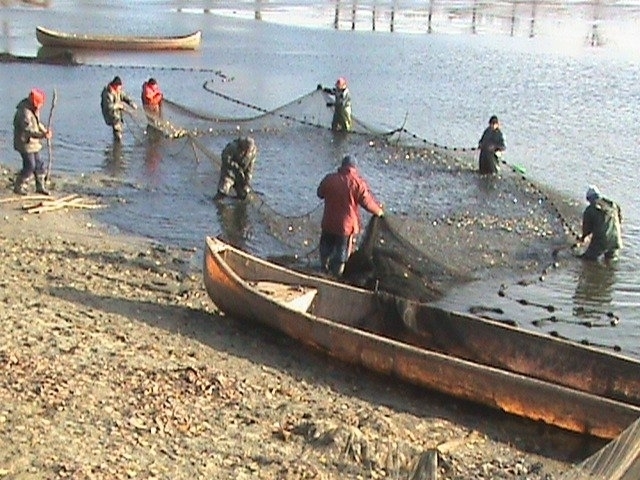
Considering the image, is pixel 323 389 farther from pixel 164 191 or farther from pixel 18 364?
pixel 164 191

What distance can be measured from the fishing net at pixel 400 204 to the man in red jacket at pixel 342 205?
0.33 m

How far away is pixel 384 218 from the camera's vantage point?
12.9 metres

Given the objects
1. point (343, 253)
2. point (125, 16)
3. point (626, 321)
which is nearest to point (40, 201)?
point (343, 253)

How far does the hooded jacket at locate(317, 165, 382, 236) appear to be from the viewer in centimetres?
1239

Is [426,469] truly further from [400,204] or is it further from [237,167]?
[400,204]

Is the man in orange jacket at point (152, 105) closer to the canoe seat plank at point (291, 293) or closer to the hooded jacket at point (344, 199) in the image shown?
the hooded jacket at point (344, 199)

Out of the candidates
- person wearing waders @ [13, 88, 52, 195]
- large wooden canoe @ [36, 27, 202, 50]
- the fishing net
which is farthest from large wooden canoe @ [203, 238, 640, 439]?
large wooden canoe @ [36, 27, 202, 50]

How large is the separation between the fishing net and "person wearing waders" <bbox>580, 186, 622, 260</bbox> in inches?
31.0

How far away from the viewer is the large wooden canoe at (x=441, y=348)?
8.87 m

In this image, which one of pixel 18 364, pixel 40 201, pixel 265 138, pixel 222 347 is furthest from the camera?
pixel 265 138

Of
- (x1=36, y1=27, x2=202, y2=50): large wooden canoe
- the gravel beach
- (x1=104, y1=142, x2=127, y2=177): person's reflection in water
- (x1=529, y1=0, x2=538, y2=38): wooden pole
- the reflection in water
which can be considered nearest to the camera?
the gravel beach

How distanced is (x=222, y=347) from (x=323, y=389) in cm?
142

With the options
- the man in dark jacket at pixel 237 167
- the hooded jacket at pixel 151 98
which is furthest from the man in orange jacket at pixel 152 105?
the man in dark jacket at pixel 237 167

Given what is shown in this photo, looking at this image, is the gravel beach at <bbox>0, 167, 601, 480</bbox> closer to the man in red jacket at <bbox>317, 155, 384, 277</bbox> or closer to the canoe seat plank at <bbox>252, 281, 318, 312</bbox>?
the canoe seat plank at <bbox>252, 281, 318, 312</bbox>
